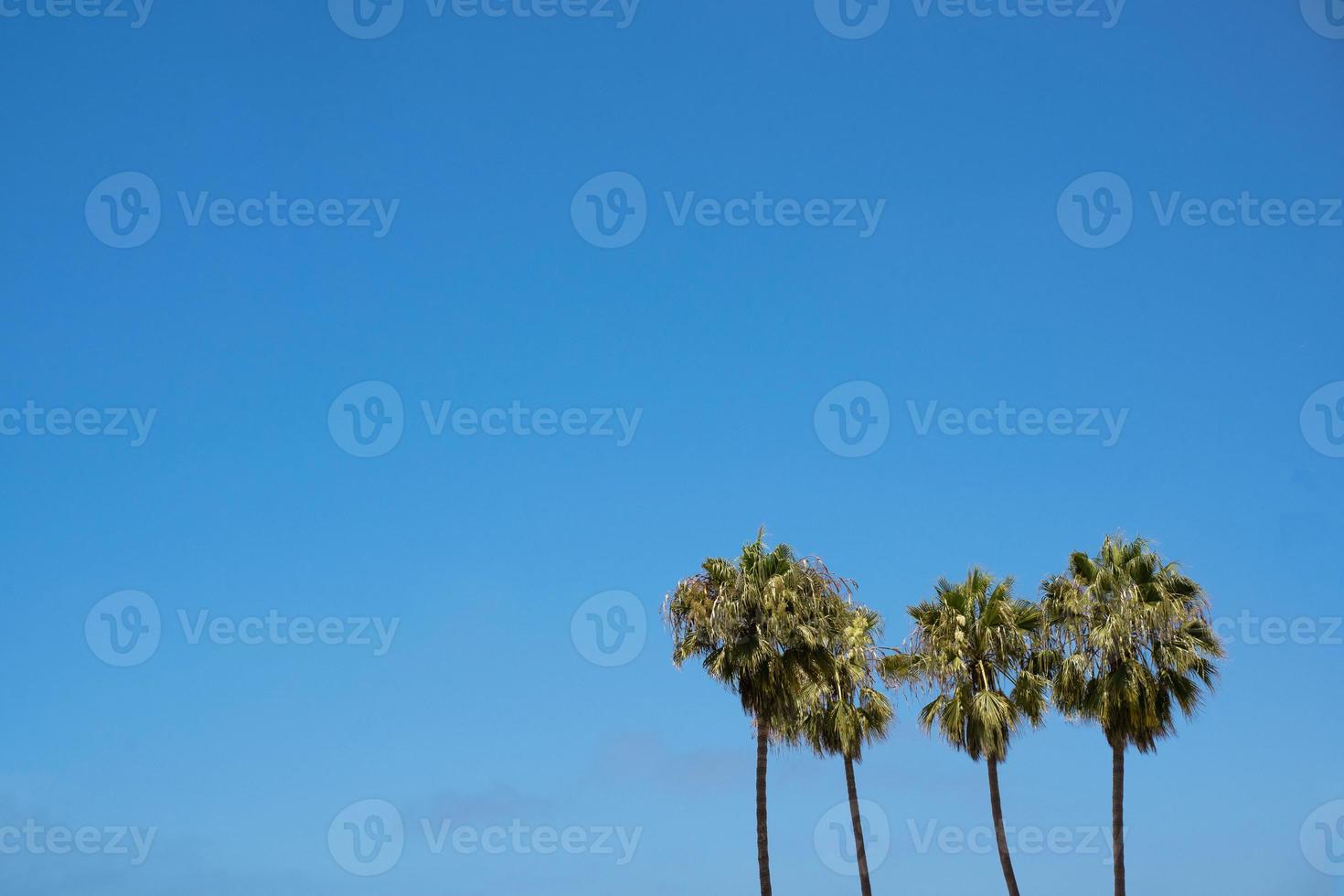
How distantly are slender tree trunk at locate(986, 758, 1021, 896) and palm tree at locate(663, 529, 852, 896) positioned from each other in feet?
22.3

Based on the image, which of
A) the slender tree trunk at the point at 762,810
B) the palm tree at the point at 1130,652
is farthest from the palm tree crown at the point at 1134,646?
the slender tree trunk at the point at 762,810

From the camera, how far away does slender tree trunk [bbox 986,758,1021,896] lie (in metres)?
49.9

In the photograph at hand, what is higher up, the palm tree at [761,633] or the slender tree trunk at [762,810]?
the palm tree at [761,633]

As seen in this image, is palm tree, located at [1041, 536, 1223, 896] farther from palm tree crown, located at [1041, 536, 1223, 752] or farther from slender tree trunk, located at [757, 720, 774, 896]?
slender tree trunk, located at [757, 720, 774, 896]

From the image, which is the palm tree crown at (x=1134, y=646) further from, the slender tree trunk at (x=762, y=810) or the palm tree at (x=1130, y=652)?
the slender tree trunk at (x=762, y=810)

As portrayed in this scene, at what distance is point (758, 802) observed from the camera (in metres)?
48.8

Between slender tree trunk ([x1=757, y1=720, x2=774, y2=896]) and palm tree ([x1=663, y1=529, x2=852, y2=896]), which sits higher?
palm tree ([x1=663, y1=529, x2=852, y2=896])

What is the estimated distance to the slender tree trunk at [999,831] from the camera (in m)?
49.9

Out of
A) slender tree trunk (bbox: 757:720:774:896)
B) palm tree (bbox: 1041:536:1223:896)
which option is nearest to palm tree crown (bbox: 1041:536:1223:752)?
palm tree (bbox: 1041:536:1223:896)

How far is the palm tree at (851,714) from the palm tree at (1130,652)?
6.78 meters

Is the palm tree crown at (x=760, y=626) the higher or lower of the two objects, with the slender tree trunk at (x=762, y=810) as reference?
higher

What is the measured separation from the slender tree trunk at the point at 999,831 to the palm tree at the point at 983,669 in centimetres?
3

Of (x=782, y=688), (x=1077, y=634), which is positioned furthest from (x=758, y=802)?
(x=1077, y=634)

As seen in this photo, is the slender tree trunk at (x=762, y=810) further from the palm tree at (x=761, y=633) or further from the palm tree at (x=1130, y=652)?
the palm tree at (x=1130, y=652)
